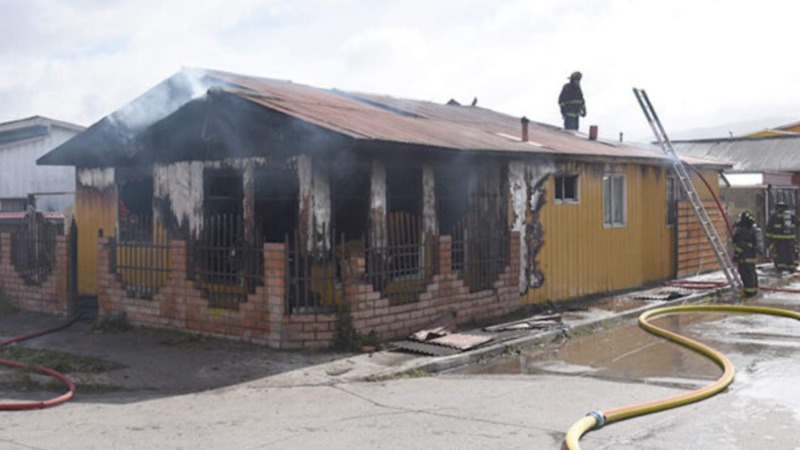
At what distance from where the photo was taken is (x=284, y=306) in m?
9.04

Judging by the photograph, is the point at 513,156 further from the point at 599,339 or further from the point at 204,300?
the point at 204,300

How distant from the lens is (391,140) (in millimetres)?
9086

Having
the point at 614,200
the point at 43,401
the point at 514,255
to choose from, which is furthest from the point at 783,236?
the point at 43,401

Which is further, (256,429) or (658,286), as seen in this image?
(658,286)

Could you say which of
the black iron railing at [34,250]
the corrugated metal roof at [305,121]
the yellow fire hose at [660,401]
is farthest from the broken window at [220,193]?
the yellow fire hose at [660,401]

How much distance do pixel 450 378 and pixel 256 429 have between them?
263cm

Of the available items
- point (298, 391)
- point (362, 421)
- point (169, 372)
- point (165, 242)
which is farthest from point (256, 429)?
point (165, 242)

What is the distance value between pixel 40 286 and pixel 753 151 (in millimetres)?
29425

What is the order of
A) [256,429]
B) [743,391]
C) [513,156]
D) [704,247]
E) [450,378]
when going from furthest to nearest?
[704,247] → [513,156] → [450,378] → [743,391] → [256,429]

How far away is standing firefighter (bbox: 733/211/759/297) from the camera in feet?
48.5

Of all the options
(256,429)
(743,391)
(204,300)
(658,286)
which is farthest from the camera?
(658,286)

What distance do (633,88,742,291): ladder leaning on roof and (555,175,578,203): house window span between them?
342 cm

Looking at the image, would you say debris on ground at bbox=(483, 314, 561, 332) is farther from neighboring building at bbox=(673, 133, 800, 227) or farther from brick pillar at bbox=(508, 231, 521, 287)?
neighboring building at bbox=(673, 133, 800, 227)

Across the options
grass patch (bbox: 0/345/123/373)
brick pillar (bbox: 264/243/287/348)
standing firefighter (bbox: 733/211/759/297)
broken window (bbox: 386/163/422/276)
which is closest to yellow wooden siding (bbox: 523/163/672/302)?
standing firefighter (bbox: 733/211/759/297)
